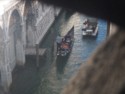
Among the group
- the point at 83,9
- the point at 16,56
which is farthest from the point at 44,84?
the point at 83,9

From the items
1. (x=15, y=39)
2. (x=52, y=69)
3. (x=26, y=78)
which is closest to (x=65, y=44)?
(x=52, y=69)

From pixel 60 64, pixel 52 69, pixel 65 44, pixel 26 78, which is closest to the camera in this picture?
pixel 26 78

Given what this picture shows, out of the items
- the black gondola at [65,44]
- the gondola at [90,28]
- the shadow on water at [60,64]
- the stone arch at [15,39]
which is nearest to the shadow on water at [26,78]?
the stone arch at [15,39]

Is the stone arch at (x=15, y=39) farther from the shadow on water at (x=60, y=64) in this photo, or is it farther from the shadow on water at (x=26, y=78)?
the shadow on water at (x=60, y=64)

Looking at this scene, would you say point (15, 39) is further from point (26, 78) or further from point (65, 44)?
point (65, 44)

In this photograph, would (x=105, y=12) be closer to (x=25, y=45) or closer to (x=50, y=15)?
(x=25, y=45)

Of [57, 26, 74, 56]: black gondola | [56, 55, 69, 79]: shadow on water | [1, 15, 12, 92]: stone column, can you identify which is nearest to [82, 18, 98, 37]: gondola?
[57, 26, 74, 56]: black gondola
